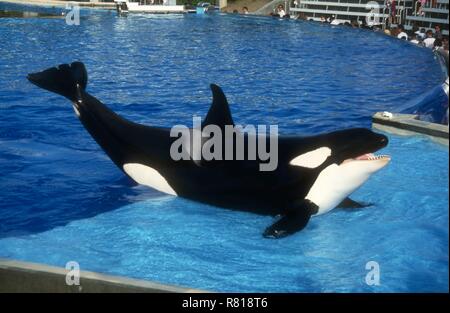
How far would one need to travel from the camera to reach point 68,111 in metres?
10.7

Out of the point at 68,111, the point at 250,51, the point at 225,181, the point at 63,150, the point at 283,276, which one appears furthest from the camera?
the point at 250,51

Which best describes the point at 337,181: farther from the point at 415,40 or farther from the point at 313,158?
the point at 415,40

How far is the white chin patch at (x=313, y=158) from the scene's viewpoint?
5223 millimetres

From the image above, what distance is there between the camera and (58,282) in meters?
3.87

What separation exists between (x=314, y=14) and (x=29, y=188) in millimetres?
33428

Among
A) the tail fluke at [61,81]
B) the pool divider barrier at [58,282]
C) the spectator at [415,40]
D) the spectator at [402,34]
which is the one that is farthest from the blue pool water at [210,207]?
the spectator at [402,34]

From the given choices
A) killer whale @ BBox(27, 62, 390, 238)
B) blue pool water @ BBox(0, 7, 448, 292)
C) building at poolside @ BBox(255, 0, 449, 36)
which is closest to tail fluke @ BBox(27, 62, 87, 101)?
killer whale @ BBox(27, 62, 390, 238)

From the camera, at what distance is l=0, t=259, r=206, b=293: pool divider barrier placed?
3.68 meters

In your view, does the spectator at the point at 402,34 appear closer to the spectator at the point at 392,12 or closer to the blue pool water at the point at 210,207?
the spectator at the point at 392,12

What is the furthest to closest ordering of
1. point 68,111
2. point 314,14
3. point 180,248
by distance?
point 314,14 < point 68,111 < point 180,248

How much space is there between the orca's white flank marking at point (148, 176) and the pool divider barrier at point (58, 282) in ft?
6.76

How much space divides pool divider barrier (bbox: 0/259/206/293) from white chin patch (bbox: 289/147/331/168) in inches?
79.8
